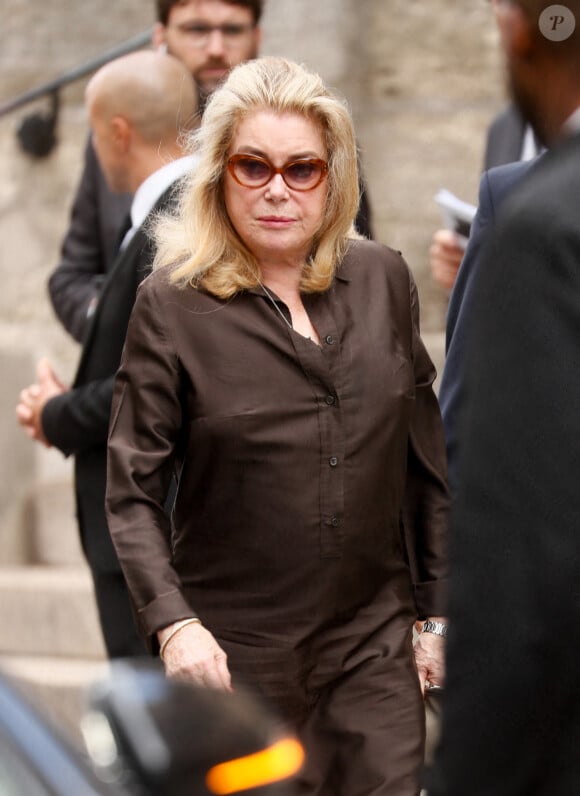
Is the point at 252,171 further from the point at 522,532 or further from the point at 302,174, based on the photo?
the point at 522,532

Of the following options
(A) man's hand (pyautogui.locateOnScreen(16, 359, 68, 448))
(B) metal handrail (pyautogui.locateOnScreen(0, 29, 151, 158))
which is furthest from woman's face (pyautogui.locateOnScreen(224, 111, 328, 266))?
(B) metal handrail (pyautogui.locateOnScreen(0, 29, 151, 158))

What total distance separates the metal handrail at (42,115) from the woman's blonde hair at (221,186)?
4.48 metres

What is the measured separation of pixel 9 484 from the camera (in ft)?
26.6

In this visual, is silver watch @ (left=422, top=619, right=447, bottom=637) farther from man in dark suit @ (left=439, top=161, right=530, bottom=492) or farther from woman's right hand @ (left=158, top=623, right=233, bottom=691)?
woman's right hand @ (left=158, top=623, right=233, bottom=691)

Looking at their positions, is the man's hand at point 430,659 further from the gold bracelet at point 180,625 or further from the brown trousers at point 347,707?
the gold bracelet at point 180,625

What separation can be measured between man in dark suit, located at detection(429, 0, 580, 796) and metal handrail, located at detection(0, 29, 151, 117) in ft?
19.4

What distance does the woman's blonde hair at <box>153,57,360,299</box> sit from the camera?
11.8 feet

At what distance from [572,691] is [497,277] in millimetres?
466

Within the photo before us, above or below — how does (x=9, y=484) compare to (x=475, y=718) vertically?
below

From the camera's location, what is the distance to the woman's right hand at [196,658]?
11.0 ft

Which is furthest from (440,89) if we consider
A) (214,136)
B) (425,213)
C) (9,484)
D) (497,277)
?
(497,277)

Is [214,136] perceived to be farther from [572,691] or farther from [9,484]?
[9,484]

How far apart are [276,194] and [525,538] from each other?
1636 mm
